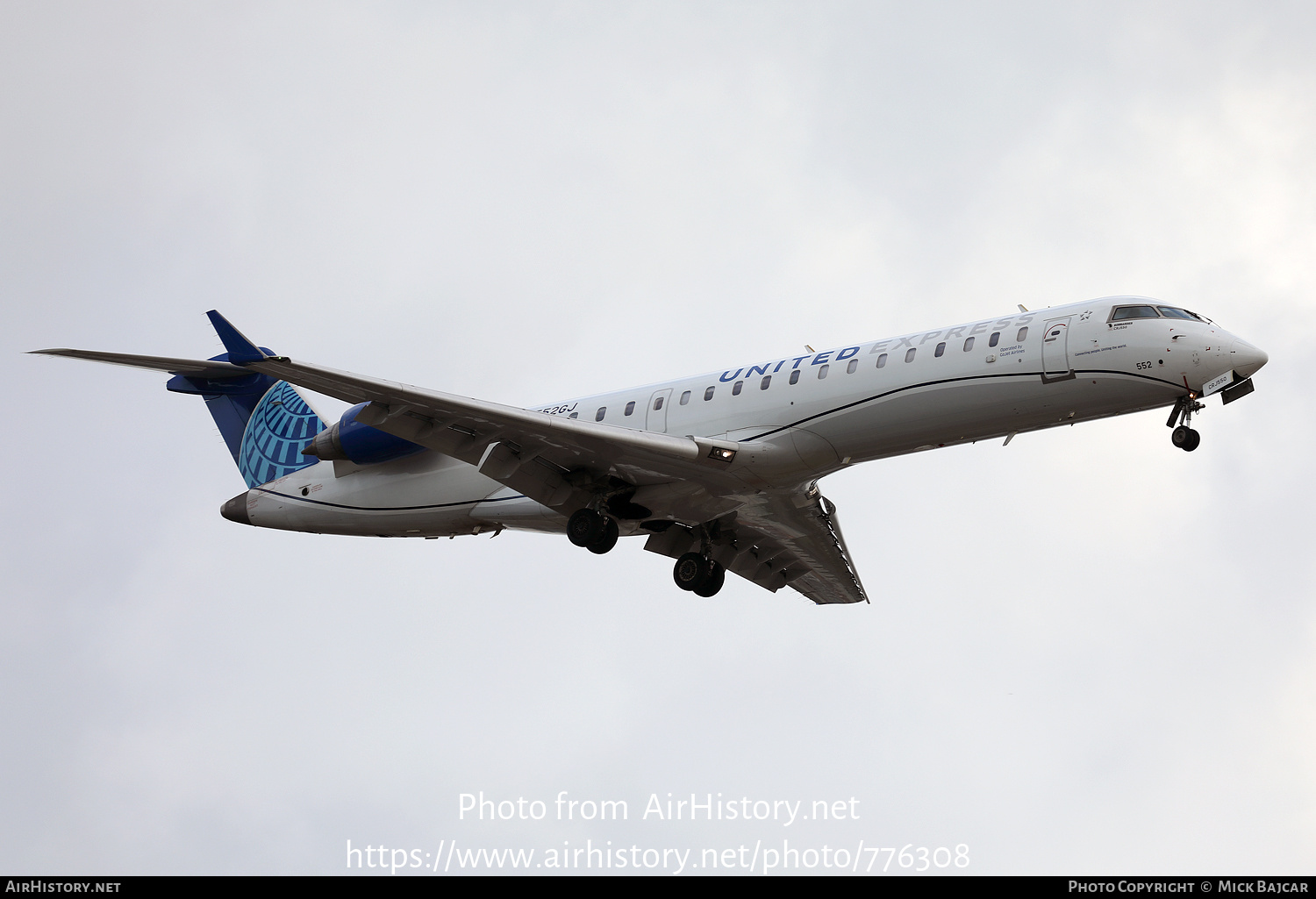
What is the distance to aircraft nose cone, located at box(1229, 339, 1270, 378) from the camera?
1906 centimetres

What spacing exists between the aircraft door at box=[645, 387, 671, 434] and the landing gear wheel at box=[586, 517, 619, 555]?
5.61ft

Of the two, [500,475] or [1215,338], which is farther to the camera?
[500,475]

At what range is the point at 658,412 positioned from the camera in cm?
2306

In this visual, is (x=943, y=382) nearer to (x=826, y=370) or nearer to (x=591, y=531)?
(x=826, y=370)

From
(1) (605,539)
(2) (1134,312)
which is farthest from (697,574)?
(2) (1134,312)

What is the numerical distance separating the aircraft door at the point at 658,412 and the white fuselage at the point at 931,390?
0.07ft

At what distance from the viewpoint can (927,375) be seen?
20.6 metres

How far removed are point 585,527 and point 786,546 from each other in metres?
5.20

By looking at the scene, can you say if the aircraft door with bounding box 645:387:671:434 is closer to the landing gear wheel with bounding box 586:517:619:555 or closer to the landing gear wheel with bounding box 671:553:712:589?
the landing gear wheel with bounding box 586:517:619:555

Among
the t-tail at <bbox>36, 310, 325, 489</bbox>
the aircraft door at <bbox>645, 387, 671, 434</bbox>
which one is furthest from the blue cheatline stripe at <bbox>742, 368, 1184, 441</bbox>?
the t-tail at <bbox>36, 310, 325, 489</bbox>

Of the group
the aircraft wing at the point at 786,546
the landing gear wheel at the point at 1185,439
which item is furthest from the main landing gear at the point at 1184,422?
the aircraft wing at the point at 786,546

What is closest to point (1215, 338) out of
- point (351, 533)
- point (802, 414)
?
point (802, 414)
